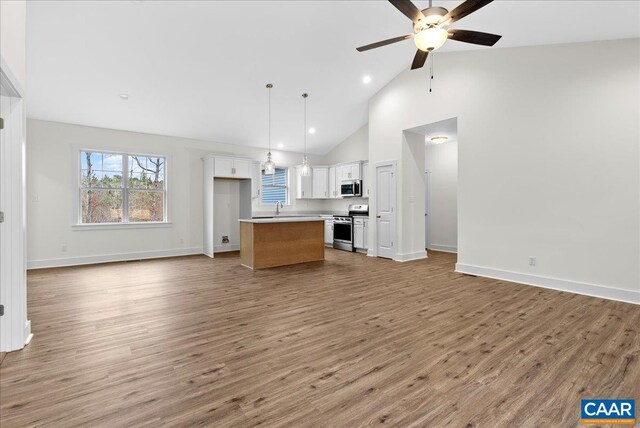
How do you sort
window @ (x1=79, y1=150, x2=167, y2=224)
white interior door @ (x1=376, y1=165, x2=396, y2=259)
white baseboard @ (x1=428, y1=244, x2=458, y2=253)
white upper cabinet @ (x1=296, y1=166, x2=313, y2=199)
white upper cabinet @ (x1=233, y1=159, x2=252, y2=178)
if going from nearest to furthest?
1. window @ (x1=79, y1=150, x2=167, y2=224)
2. white interior door @ (x1=376, y1=165, x2=396, y2=259)
3. white upper cabinet @ (x1=233, y1=159, x2=252, y2=178)
4. white baseboard @ (x1=428, y1=244, x2=458, y2=253)
5. white upper cabinet @ (x1=296, y1=166, x2=313, y2=199)

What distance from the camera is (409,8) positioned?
265 centimetres

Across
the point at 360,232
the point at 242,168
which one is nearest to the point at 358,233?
the point at 360,232

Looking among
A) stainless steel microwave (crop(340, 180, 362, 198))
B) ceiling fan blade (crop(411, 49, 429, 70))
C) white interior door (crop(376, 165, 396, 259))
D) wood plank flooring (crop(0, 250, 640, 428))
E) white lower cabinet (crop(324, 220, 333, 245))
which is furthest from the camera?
white lower cabinet (crop(324, 220, 333, 245))

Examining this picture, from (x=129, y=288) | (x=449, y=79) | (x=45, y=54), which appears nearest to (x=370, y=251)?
(x=449, y=79)

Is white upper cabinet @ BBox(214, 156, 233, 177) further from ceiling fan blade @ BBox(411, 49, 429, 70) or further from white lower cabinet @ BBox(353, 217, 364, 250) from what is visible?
ceiling fan blade @ BBox(411, 49, 429, 70)

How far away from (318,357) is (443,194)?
6508 millimetres

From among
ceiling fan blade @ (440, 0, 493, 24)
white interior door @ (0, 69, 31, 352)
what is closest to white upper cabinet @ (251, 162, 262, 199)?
white interior door @ (0, 69, 31, 352)

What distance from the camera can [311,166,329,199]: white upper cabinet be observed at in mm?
8898

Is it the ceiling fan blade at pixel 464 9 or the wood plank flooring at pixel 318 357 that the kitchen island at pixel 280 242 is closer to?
the wood plank flooring at pixel 318 357

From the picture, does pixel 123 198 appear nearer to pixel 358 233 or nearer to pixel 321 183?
pixel 321 183

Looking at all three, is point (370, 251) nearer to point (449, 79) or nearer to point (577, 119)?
point (449, 79)

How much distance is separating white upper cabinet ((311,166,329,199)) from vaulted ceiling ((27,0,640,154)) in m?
2.21

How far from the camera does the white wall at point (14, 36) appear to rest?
6.96 ft

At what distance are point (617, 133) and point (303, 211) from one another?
22.4 ft
